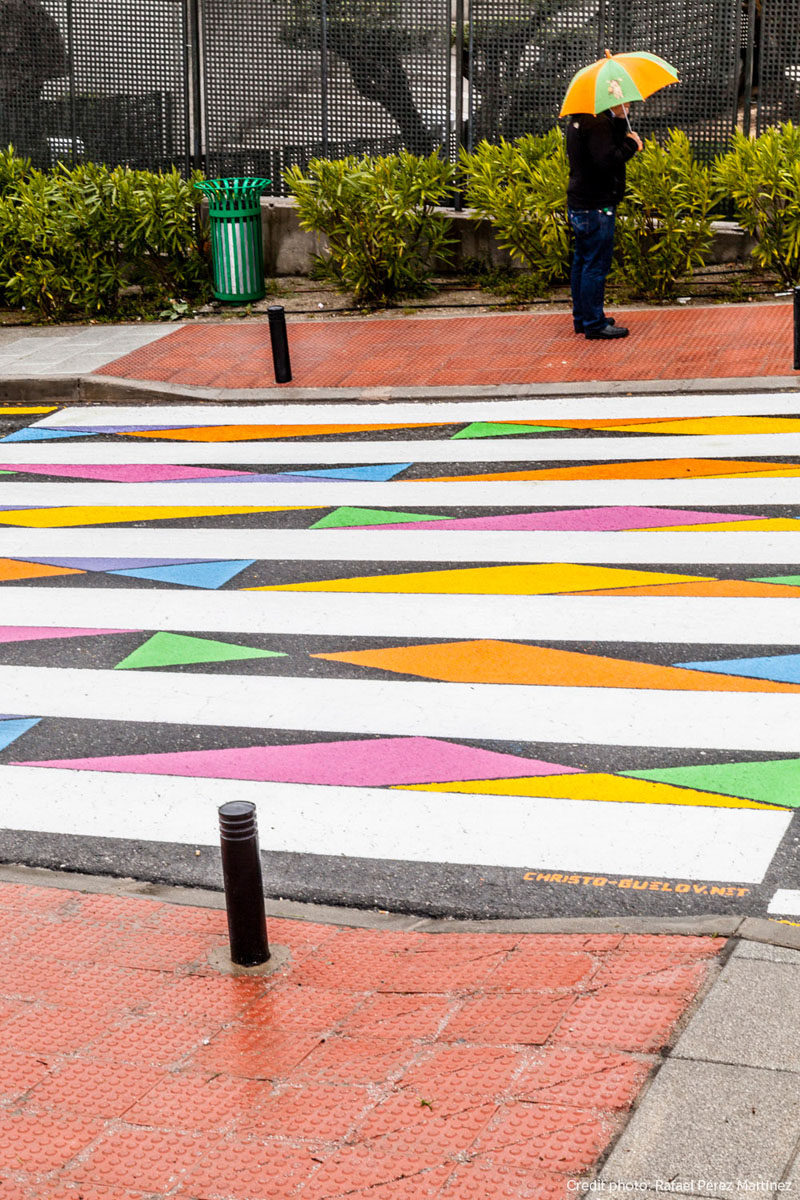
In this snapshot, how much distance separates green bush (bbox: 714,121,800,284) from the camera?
1457cm

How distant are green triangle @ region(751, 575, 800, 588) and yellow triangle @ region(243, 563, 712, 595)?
0.30m

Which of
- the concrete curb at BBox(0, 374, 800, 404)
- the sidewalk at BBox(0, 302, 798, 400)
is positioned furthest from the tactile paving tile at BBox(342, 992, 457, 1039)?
the sidewalk at BBox(0, 302, 798, 400)

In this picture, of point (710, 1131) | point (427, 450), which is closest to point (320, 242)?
point (427, 450)

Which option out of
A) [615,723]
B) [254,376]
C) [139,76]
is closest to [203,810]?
[615,723]

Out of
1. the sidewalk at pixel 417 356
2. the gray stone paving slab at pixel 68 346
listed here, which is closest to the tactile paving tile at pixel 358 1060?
the sidewalk at pixel 417 356

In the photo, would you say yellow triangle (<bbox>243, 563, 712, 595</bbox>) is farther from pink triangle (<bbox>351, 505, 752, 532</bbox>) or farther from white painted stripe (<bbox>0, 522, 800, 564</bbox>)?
pink triangle (<bbox>351, 505, 752, 532</bbox>)

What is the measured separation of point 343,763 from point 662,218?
32.6 ft

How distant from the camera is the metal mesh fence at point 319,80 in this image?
16.9 meters

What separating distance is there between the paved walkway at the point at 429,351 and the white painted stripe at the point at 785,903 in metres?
8.19

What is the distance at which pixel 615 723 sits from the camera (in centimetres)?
680

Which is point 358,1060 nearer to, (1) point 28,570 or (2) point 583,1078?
(2) point 583,1078

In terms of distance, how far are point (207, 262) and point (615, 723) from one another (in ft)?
36.6

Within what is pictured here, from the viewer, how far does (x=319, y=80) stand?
680 inches

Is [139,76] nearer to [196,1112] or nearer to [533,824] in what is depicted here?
[533,824]
